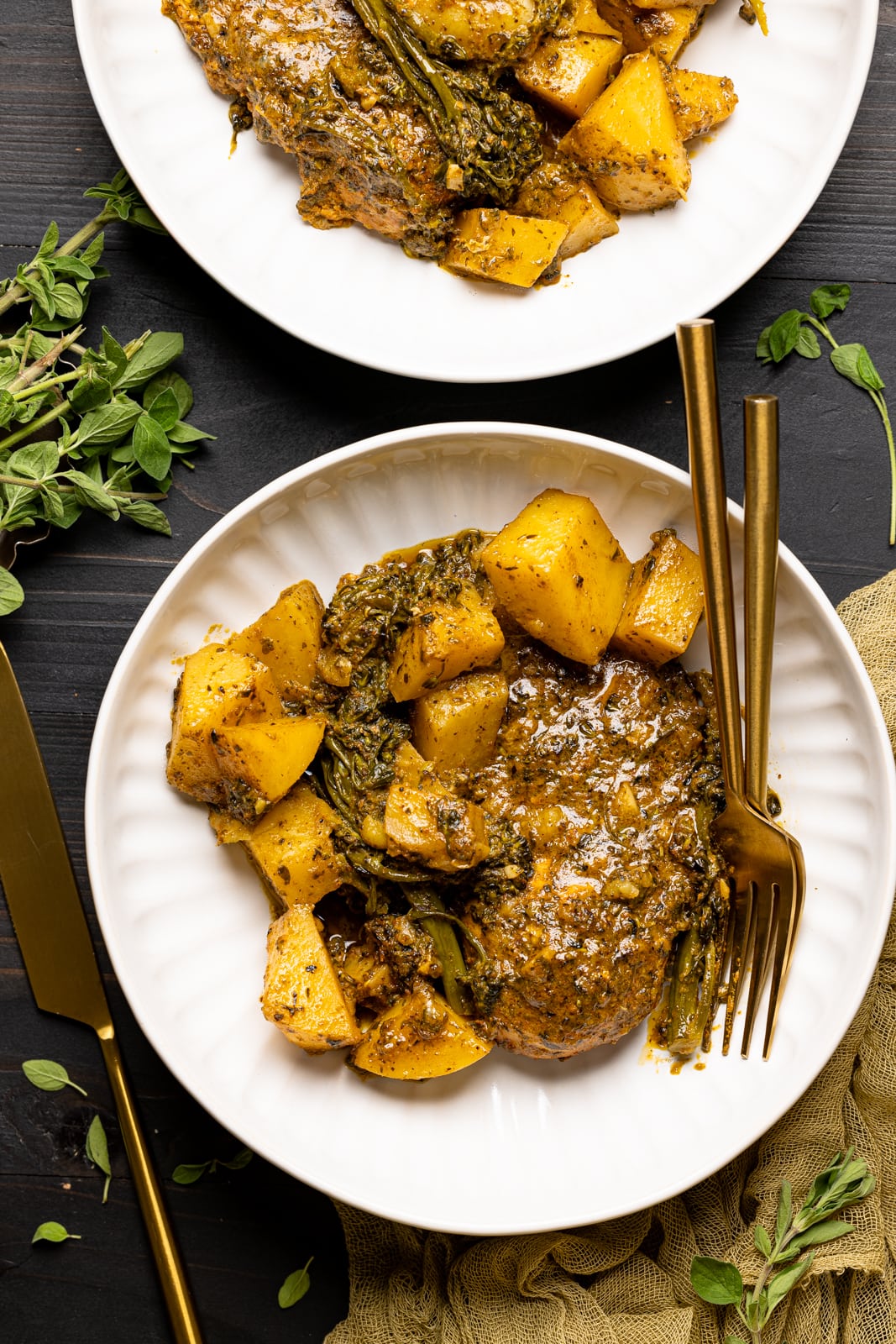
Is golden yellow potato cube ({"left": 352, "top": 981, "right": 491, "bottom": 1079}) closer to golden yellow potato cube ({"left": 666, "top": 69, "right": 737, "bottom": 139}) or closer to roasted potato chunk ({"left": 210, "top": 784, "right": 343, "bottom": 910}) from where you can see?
roasted potato chunk ({"left": 210, "top": 784, "right": 343, "bottom": 910})

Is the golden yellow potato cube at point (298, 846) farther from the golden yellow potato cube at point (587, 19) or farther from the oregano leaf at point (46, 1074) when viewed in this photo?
the golden yellow potato cube at point (587, 19)

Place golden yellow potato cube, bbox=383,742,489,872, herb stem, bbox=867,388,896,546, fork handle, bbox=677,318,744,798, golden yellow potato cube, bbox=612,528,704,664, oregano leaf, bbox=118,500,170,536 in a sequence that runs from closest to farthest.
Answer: fork handle, bbox=677,318,744,798 < golden yellow potato cube, bbox=383,742,489,872 < golden yellow potato cube, bbox=612,528,704,664 < oregano leaf, bbox=118,500,170,536 < herb stem, bbox=867,388,896,546

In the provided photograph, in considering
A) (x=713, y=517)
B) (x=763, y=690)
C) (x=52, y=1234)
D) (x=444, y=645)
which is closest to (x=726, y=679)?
(x=763, y=690)

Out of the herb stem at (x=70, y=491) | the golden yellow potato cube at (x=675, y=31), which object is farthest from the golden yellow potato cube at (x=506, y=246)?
the herb stem at (x=70, y=491)

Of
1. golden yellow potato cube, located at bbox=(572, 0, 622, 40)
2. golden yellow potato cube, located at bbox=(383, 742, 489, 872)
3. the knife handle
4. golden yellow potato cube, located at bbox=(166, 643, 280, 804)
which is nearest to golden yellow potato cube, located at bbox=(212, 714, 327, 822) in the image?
golden yellow potato cube, located at bbox=(166, 643, 280, 804)

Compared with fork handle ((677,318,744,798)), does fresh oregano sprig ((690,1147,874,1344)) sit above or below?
below

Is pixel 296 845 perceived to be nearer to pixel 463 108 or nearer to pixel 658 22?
pixel 463 108
